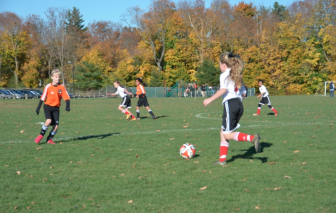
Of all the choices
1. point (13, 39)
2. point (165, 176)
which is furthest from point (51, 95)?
point (13, 39)

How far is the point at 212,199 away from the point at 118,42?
72.7m

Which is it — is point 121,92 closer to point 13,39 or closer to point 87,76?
point 87,76

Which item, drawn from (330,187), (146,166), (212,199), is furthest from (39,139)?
(330,187)

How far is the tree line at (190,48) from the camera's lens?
56500mm

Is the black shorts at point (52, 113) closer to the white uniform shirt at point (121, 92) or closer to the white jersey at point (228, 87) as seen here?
the white jersey at point (228, 87)

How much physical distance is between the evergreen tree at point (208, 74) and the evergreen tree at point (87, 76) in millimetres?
17763

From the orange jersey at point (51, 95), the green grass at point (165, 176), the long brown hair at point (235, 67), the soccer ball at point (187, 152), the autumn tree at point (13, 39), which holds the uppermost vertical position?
the autumn tree at point (13, 39)

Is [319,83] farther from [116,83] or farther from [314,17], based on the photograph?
[116,83]

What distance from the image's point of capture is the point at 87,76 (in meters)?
61.8

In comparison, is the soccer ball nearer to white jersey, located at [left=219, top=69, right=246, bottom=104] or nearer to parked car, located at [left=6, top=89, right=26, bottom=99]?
white jersey, located at [left=219, top=69, right=246, bottom=104]

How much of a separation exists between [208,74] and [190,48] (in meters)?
7.66

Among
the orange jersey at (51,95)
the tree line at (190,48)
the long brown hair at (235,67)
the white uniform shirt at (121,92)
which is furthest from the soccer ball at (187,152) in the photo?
the tree line at (190,48)

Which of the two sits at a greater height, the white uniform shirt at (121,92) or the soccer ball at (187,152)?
the white uniform shirt at (121,92)

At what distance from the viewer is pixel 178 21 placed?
63031mm
